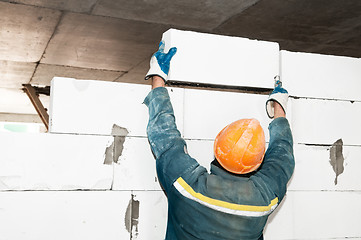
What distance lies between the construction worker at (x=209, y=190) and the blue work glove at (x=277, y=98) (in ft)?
1.59

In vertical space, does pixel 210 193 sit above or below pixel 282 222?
above

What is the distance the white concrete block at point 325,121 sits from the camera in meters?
2.71

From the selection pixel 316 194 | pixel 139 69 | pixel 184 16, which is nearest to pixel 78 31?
pixel 184 16

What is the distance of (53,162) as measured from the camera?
7.22 ft

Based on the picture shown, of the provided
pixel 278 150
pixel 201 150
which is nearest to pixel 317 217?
pixel 278 150

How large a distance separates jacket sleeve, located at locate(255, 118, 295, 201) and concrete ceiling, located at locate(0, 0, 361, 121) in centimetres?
268

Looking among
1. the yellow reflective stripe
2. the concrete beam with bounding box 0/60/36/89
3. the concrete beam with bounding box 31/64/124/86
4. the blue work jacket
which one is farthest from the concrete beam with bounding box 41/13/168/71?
the yellow reflective stripe

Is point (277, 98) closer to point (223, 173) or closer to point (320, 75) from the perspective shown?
point (320, 75)

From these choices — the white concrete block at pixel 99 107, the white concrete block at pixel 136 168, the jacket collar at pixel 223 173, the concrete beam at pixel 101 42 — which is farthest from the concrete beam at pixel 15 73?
the jacket collar at pixel 223 173

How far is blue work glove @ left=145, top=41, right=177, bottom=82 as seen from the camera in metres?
2.25

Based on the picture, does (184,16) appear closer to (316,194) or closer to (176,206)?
(316,194)

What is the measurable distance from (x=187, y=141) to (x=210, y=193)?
0.66 meters

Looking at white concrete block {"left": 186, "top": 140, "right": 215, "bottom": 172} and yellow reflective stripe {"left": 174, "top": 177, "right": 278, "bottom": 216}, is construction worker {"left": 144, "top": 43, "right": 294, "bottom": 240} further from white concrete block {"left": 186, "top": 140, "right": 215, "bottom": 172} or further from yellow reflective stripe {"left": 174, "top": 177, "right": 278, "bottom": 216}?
white concrete block {"left": 186, "top": 140, "right": 215, "bottom": 172}

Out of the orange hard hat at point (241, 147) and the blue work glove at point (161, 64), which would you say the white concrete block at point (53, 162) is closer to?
the blue work glove at point (161, 64)
